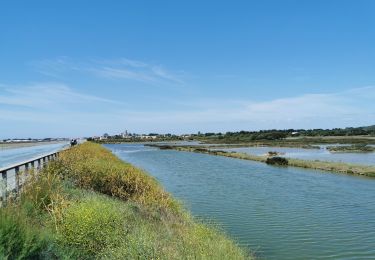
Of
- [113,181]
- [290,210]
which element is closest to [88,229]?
[113,181]

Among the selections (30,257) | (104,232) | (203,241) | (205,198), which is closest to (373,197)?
(205,198)

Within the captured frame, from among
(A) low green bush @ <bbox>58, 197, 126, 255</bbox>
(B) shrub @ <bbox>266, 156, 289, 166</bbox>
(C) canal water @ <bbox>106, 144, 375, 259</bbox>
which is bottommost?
(C) canal water @ <bbox>106, 144, 375, 259</bbox>

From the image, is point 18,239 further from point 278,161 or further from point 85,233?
point 278,161

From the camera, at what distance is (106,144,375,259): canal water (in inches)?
655

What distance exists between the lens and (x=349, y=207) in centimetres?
2503

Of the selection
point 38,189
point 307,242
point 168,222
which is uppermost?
point 38,189

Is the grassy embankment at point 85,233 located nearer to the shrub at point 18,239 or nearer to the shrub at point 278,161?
the shrub at point 18,239

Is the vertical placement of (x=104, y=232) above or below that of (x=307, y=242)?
above

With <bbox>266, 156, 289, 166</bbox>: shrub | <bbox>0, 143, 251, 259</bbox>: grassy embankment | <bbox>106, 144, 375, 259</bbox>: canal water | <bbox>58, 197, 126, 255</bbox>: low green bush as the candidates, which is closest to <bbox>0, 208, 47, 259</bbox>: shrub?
<bbox>0, 143, 251, 259</bbox>: grassy embankment

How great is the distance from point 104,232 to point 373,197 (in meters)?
21.8

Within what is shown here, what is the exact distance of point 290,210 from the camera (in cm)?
2403

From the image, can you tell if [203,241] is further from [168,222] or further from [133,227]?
[168,222]

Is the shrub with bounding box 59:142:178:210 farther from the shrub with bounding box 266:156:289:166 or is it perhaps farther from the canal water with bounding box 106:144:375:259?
the shrub with bounding box 266:156:289:166

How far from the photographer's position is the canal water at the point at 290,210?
16.6m
